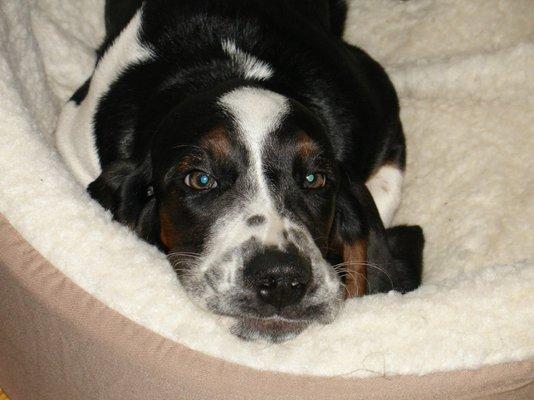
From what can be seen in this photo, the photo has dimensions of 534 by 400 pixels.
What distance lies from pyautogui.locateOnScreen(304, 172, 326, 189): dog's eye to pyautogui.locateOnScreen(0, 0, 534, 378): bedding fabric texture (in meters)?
0.42

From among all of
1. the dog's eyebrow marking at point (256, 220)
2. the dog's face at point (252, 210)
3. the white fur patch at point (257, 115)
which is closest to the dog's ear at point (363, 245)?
the dog's face at point (252, 210)

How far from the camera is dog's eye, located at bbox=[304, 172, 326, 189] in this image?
2586 mm

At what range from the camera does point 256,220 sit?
233 cm

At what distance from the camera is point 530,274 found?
2.42 meters

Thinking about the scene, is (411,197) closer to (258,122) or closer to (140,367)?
(258,122)

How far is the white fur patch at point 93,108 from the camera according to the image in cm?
313

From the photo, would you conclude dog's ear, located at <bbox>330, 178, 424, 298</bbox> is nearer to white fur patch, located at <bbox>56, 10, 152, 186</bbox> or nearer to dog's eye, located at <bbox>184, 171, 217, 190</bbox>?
dog's eye, located at <bbox>184, 171, 217, 190</bbox>

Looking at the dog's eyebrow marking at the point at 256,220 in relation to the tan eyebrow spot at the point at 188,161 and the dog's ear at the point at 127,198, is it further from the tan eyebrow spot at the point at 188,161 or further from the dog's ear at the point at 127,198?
the dog's ear at the point at 127,198

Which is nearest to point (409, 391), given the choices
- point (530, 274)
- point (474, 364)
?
point (474, 364)

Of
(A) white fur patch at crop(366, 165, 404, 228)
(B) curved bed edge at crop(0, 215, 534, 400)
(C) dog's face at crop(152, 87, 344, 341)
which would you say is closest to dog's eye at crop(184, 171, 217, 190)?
(C) dog's face at crop(152, 87, 344, 341)

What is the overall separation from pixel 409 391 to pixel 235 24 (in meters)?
1.63

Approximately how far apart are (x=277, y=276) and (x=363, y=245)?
0.78 metres

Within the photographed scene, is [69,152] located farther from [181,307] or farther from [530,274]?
[530,274]

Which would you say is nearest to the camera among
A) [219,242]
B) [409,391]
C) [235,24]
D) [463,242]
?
[409,391]
